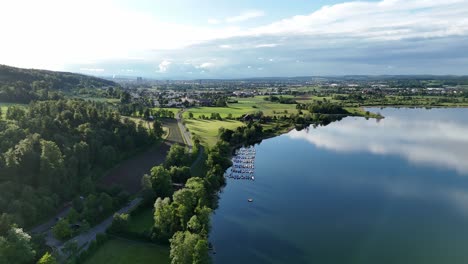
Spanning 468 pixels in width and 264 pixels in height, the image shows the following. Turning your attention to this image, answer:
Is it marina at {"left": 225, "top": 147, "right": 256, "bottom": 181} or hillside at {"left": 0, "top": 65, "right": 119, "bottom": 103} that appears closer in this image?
marina at {"left": 225, "top": 147, "right": 256, "bottom": 181}

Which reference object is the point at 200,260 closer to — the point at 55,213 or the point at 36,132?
the point at 55,213

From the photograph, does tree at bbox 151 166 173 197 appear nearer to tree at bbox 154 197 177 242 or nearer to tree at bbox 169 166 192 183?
tree at bbox 169 166 192 183

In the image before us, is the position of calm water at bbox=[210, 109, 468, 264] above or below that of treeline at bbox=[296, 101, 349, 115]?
below

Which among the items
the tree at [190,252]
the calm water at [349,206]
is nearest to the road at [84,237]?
the tree at [190,252]

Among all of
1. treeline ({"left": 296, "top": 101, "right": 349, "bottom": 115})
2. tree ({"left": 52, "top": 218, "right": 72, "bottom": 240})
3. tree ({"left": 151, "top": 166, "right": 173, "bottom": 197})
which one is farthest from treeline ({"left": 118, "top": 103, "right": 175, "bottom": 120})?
tree ({"left": 52, "top": 218, "right": 72, "bottom": 240})

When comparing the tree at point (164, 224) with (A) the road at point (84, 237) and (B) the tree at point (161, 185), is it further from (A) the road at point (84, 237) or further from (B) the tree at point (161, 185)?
(B) the tree at point (161, 185)

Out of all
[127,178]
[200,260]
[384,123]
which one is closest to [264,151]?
[127,178]

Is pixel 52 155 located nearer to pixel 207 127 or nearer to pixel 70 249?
pixel 70 249
